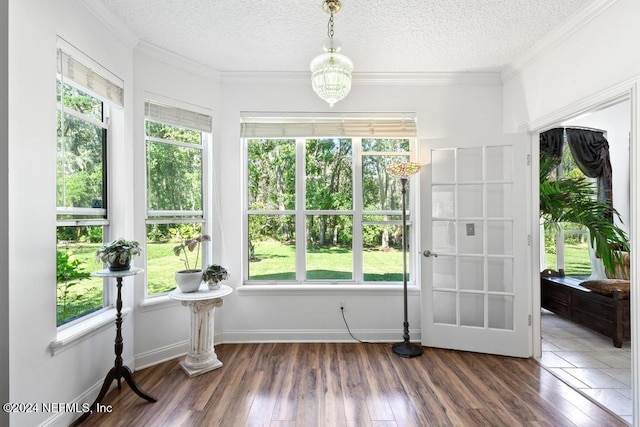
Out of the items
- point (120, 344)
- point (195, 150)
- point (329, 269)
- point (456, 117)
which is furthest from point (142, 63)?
point (456, 117)

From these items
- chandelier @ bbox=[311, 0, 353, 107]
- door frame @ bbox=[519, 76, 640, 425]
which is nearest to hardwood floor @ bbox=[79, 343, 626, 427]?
door frame @ bbox=[519, 76, 640, 425]

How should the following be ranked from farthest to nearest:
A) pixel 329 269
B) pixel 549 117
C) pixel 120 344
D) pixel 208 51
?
pixel 329 269 → pixel 208 51 → pixel 549 117 → pixel 120 344

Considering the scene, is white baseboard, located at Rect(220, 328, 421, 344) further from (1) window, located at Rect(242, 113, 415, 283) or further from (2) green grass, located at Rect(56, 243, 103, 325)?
(2) green grass, located at Rect(56, 243, 103, 325)

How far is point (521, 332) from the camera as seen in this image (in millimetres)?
2893

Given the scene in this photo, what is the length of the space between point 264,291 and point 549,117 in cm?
306

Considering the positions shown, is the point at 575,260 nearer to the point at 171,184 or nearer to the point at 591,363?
the point at 591,363

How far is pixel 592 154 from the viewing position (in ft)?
14.4

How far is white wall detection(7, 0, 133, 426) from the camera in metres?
1.60

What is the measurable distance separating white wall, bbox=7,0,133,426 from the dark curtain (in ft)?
18.7

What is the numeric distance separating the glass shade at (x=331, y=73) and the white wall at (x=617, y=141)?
165 inches

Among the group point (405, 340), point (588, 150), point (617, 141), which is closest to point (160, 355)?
point (405, 340)

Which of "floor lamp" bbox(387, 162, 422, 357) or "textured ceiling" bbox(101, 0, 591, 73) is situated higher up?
"textured ceiling" bbox(101, 0, 591, 73)

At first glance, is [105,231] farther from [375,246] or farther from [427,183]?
[427,183]

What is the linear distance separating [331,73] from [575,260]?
4.70 meters
